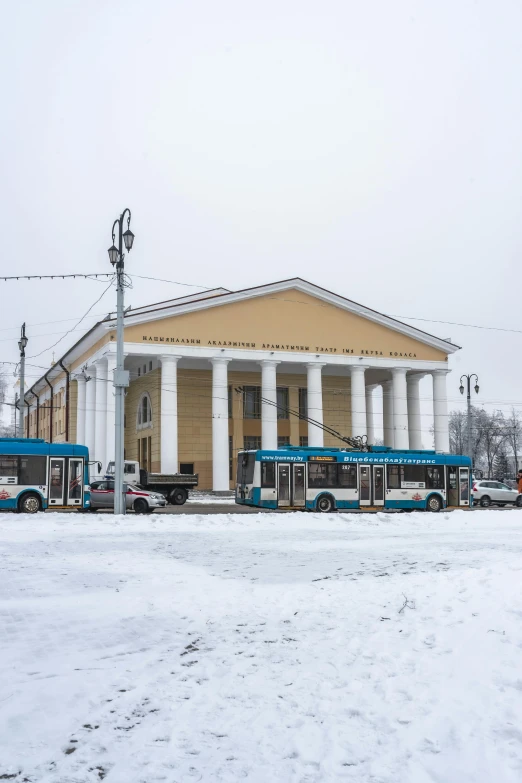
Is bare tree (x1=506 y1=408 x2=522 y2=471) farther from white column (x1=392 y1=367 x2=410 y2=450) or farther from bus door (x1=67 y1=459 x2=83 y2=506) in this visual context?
bus door (x1=67 y1=459 x2=83 y2=506)

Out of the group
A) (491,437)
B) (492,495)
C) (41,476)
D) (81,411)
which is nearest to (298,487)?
(41,476)

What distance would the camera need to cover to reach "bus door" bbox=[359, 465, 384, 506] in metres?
33.3

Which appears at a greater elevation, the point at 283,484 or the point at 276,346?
the point at 276,346

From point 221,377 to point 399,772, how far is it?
45410 millimetres

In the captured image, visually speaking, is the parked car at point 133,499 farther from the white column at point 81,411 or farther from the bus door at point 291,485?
the white column at point 81,411

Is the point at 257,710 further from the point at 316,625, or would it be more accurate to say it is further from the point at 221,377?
the point at 221,377

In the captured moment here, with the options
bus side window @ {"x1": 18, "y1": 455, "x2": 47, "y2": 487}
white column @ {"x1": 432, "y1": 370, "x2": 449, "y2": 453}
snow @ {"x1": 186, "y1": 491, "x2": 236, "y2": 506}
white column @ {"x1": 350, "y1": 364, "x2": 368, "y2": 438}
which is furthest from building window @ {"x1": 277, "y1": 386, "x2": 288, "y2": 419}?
bus side window @ {"x1": 18, "y1": 455, "x2": 47, "y2": 487}

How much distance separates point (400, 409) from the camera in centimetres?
5425

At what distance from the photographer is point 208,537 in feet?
62.4

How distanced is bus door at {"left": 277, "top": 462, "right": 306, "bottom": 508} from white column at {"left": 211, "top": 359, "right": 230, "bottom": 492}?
Answer: 17262mm

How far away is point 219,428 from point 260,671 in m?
43.2

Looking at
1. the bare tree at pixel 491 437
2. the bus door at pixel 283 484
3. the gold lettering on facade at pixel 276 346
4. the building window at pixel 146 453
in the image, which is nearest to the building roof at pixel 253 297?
the gold lettering on facade at pixel 276 346

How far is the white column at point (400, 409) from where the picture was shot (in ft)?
178

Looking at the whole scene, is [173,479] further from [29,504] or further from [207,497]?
[29,504]
